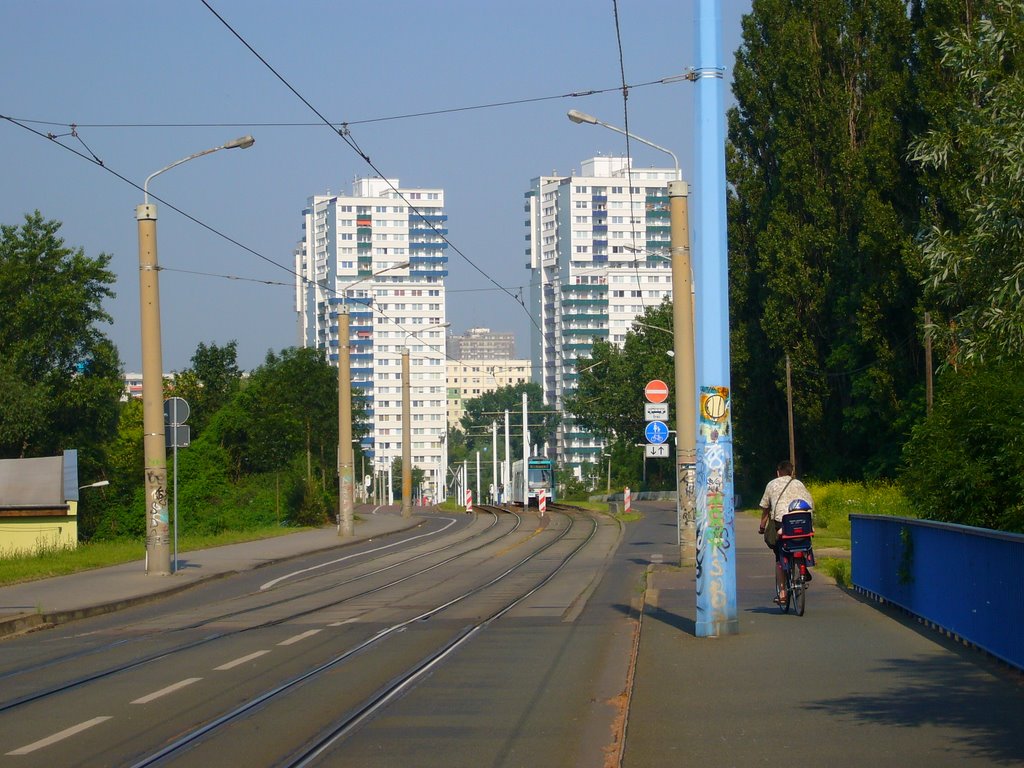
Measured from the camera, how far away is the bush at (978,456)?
1456 centimetres

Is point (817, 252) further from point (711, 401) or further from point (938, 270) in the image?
point (711, 401)

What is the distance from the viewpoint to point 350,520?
37.6m

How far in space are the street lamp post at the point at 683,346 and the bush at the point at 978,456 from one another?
4.69 m

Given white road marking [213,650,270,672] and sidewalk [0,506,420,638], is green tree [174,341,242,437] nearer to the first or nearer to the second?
sidewalk [0,506,420,638]

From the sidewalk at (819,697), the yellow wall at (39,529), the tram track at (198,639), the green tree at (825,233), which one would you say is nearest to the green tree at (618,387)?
the green tree at (825,233)

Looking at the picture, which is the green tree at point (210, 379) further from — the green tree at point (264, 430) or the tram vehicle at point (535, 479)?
the tram vehicle at point (535, 479)

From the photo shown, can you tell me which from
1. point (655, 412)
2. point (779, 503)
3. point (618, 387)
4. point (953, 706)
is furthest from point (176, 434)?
point (618, 387)

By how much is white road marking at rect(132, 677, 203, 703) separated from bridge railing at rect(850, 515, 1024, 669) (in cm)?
643

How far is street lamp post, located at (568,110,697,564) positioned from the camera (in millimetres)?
19438

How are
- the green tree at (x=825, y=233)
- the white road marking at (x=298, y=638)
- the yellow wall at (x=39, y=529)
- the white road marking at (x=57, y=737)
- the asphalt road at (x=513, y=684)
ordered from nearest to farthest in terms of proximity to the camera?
the asphalt road at (x=513, y=684) → the white road marking at (x=57, y=737) → the white road marking at (x=298, y=638) → the yellow wall at (x=39, y=529) → the green tree at (x=825, y=233)

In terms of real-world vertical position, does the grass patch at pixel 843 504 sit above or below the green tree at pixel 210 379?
below

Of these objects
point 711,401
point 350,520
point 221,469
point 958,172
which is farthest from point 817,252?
point 711,401

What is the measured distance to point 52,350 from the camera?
5584 cm

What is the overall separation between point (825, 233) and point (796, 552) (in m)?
36.5
